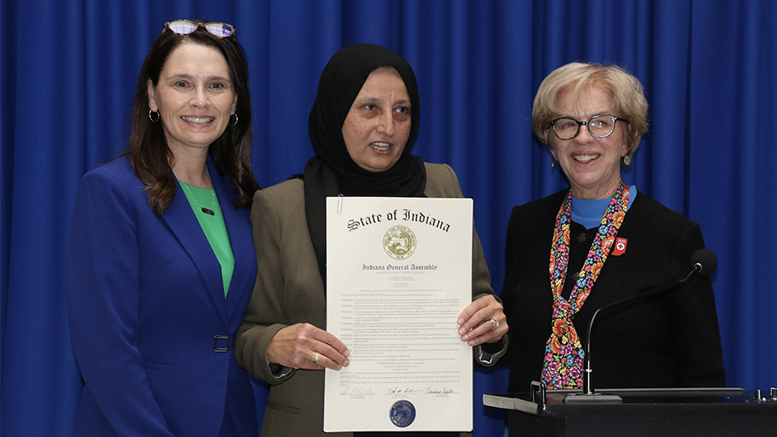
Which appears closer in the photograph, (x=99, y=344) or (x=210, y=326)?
(x=99, y=344)

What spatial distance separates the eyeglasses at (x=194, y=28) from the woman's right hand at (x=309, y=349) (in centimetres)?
103

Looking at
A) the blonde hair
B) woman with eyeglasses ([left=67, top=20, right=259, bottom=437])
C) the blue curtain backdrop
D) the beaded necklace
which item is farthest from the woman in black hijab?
the blue curtain backdrop

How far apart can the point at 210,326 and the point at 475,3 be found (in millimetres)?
2033

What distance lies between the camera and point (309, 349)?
1745 mm

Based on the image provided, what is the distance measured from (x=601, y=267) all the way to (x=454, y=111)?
43.9 inches

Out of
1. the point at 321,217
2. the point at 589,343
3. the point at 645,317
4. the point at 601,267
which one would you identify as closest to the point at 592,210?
the point at 601,267

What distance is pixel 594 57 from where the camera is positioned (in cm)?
299

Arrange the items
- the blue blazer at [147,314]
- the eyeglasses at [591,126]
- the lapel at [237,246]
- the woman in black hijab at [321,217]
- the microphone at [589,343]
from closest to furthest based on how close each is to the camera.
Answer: the microphone at [589,343] < the blue blazer at [147,314] < the woman in black hijab at [321,217] < the lapel at [237,246] < the eyeglasses at [591,126]

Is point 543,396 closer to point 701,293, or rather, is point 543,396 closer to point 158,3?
point 701,293

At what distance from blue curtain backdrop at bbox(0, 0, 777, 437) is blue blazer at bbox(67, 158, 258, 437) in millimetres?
902

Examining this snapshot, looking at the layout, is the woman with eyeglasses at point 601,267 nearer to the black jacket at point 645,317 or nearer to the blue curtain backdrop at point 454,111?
the black jacket at point 645,317

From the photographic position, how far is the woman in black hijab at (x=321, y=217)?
1.85 m

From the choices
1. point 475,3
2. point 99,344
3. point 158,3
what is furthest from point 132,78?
point 475,3

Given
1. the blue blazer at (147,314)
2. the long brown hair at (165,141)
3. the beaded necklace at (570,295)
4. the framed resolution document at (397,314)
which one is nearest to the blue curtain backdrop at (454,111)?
the long brown hair at (165,141)
